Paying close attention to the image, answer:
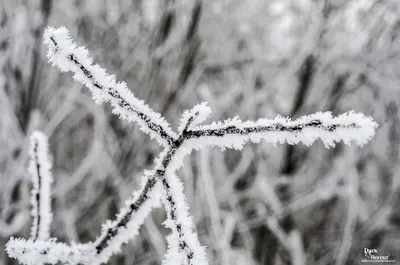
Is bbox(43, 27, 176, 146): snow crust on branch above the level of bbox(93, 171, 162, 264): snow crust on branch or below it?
above

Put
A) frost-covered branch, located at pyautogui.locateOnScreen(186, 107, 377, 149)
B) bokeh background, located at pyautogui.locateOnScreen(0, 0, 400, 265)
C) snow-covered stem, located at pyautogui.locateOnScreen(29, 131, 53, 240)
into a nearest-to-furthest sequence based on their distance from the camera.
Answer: frost-covered branch, located at pyautogui.locateOnScreen(186, 107, 377, 149), snow-covered stem, located at pyautogui.locateOnScreen(29, 131, 53, 240), bokeh background, located at pyautogui.locateOnScreen(0, 0, 400, 265)

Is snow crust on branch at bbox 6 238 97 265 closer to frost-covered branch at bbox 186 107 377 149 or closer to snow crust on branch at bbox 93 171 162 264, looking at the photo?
snow crust on branch at bbox 93 171 162 264

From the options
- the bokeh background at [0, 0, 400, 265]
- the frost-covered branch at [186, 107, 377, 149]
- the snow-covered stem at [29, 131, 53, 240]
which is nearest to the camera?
the frost-covered branch at [186, 107, 377, 149]

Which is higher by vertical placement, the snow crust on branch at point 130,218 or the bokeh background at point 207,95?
the bokeh background at point 207,95

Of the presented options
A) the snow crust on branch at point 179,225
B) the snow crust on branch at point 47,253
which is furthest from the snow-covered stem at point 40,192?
the snow crust on branch at point 179,225

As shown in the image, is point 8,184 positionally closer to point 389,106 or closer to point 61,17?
Result: point 61,17

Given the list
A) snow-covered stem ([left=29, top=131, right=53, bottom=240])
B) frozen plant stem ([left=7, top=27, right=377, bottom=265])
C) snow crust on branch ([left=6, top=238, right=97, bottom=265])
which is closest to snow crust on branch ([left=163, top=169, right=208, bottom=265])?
frozen plant stem ([left=7, top=27, right=377, bottom=265])

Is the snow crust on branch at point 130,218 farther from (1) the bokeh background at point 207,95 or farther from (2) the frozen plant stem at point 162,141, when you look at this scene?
(1) the bokeh background at point 207,95

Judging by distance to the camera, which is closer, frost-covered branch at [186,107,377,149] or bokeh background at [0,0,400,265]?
frost-covered branch at [186,107,377,149]

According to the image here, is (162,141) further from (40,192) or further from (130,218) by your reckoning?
(40,192)
